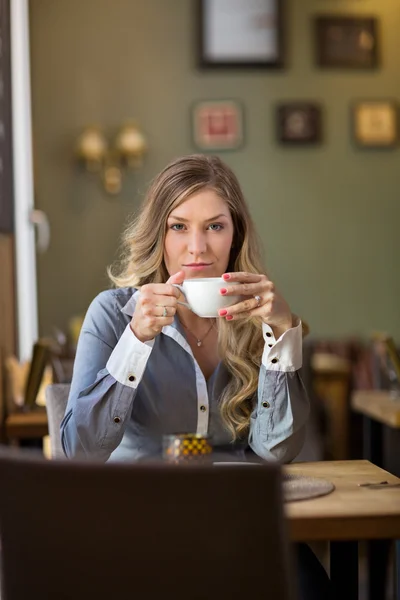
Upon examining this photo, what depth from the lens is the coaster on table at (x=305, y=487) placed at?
58.3 inches

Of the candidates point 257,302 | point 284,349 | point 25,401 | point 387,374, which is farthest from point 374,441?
point 257,302

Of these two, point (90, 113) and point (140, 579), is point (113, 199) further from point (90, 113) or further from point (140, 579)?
point (140, 579)

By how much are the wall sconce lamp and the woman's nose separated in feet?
15.9

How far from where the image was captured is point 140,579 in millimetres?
1017

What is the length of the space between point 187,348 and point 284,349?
275 mm

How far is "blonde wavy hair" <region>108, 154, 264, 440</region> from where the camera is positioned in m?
2.04

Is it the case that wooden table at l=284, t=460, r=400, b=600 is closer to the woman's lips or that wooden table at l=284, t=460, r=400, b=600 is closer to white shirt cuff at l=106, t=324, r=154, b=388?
A: white shirt cuff at l=106, t=324, r=154, b=388

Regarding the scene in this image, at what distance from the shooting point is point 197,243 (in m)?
2.06

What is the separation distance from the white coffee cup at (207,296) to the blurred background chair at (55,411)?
1.70 ft

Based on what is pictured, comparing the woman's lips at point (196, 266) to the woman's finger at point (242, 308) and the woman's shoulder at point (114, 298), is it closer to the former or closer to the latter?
the woman's shoulder at point (114, 298)

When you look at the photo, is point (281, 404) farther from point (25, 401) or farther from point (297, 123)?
point (297, 123)

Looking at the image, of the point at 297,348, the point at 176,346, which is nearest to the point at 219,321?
the point at 176,346

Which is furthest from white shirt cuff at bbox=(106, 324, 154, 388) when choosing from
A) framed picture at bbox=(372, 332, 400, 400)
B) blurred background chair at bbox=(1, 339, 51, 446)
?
framed picture at bbox=(372, 332, 400, 400)

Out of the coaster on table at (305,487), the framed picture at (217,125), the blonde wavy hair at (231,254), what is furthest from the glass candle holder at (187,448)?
the framed picture at (217,125)
